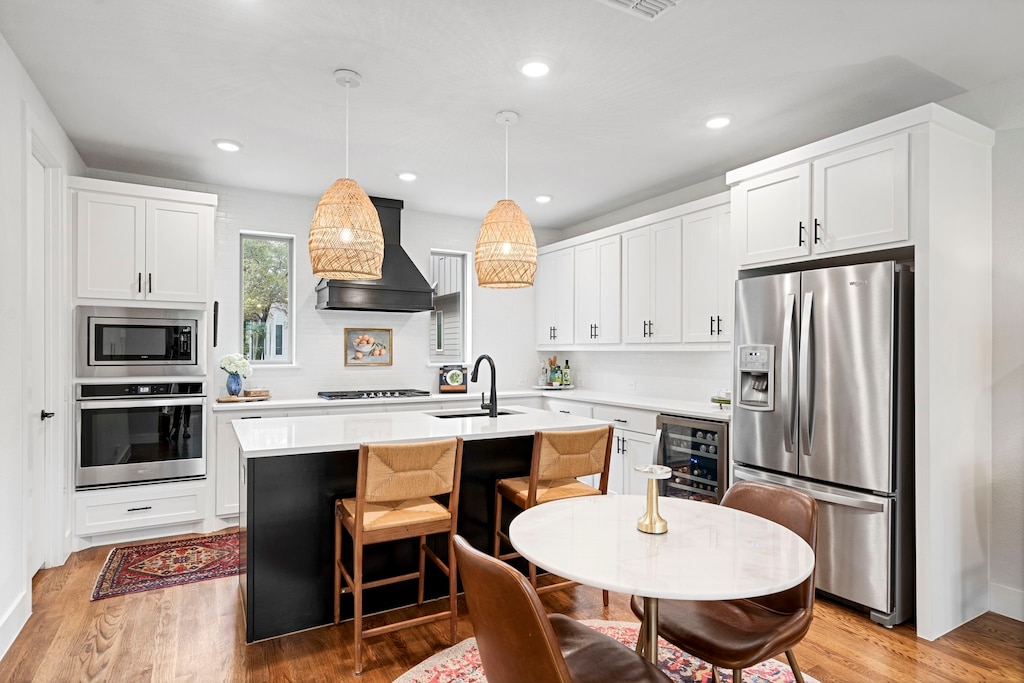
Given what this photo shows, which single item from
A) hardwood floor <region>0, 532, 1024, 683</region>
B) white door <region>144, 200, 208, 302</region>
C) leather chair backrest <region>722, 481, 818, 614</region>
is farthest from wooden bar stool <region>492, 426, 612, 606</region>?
white door <region>144, 200, 208, 302</region>

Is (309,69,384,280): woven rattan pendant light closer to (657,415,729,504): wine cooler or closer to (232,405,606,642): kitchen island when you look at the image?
(232,405,606,642): kitchen island

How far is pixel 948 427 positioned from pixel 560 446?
6.05 ft

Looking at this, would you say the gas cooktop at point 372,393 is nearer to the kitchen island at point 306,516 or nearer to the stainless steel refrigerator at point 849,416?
the kitchen island at point 306,516

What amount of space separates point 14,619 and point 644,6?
12.3 ft

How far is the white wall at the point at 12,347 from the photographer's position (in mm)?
2557

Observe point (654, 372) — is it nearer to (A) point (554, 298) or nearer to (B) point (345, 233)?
(A) point (554, 298)

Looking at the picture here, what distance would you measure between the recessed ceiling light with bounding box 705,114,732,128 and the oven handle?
3819mm

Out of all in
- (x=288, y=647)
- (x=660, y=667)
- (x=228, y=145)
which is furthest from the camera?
(x=228, y=145)

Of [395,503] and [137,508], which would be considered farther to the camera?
[137,508]

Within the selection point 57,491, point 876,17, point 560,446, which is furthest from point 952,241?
point 57,491

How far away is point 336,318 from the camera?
534 centimetres

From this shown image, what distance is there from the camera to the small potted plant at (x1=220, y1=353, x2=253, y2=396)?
454cm

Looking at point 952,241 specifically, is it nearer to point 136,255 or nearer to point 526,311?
point 526,311

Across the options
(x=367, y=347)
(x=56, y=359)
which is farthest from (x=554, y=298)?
(x=56, y=359)
